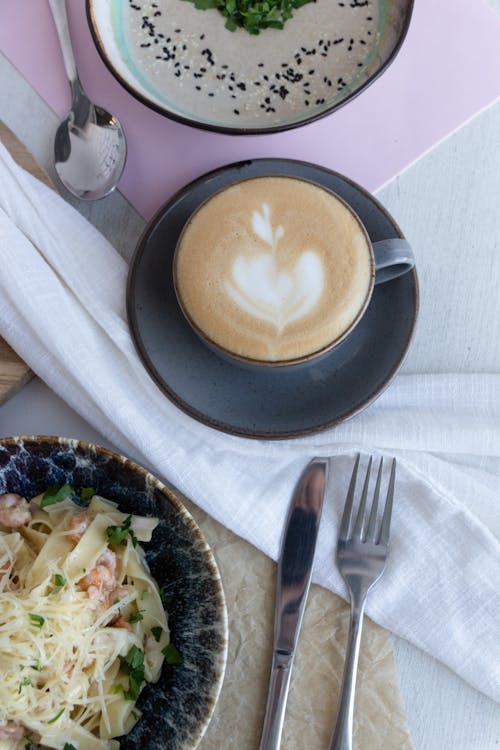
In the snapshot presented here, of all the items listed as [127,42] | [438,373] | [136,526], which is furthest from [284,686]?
[127,42]

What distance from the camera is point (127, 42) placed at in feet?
4.68

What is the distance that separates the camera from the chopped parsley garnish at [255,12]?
4.59 ft

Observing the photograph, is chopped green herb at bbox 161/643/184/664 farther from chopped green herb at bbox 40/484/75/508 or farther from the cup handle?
the cup handle

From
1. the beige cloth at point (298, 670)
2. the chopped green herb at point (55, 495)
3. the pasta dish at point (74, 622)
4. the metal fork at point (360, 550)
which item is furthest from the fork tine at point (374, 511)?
the chopped green herb at point (55, 495)

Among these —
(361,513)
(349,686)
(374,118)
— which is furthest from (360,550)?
(374,118)

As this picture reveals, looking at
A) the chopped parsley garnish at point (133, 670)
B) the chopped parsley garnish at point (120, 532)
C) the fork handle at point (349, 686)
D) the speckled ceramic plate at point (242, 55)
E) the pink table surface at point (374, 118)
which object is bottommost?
the fork handle at point (349, 686)

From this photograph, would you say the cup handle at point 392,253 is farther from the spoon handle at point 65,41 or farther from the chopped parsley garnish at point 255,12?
the spoon handle at point 65,41

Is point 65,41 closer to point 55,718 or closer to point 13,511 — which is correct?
point 13,511

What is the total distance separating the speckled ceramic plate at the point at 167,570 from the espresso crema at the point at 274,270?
0.81ft

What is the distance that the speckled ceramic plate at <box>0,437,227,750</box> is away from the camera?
1.23 metres

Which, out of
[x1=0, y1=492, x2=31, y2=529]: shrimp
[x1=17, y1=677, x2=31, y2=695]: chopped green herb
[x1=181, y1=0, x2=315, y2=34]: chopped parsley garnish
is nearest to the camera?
[x1=17, y1=677, x2=31, y2=695]: chopped green herb

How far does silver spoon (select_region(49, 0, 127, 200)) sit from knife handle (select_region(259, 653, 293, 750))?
0.79 metres

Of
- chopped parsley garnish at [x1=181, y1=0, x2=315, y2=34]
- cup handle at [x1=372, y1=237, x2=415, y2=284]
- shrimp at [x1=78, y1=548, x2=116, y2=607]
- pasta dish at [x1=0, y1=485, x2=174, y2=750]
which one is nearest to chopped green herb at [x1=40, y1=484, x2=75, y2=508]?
pasta dish at [x1=0, y1=485, x2=174, y2=750]

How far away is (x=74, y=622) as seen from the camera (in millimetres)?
1223
